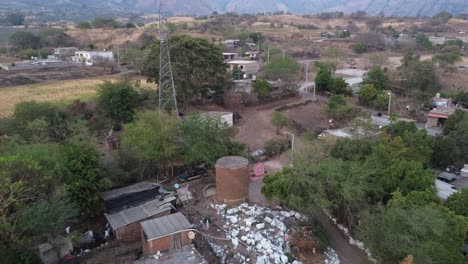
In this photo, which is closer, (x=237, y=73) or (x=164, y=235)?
(x=164, y=235)

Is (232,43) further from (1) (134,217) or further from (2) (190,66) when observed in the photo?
(1) (134,217)

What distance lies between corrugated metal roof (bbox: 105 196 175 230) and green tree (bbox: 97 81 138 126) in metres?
11.3

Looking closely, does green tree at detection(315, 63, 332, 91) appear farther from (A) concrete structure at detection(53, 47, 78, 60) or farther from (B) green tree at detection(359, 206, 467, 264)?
(A) concrete structure at detection(53, 47, 78, 60)

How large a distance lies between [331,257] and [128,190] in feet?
29.7

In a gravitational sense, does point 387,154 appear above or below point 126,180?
above

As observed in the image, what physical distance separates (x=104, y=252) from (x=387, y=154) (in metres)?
13.0

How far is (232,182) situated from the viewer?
16547 mm

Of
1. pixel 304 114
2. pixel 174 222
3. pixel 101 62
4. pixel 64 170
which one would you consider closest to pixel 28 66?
pixel 101 62

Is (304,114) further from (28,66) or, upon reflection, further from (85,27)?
(85,27)

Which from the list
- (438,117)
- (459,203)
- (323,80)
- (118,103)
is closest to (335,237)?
(459,203)

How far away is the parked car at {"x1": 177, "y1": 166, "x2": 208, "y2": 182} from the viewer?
19000 millimetres

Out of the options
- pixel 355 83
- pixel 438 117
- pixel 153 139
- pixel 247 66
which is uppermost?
pixel 247 66

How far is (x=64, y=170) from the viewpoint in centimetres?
1458

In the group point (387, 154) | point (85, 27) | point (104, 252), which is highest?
point (85, 27)
